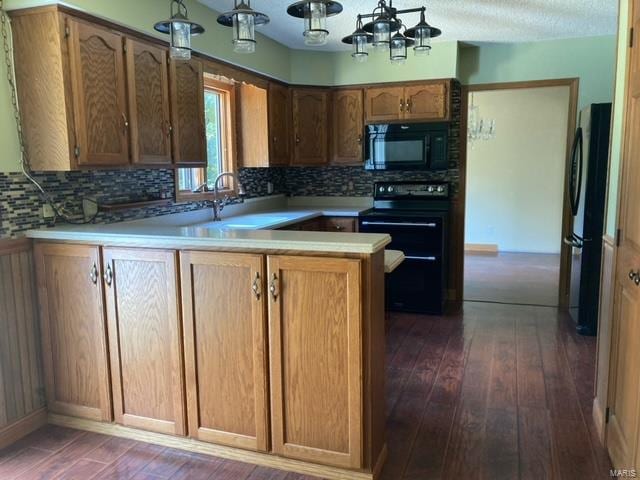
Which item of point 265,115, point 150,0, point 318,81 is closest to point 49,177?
point 150,0

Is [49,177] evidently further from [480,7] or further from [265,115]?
[480,7]

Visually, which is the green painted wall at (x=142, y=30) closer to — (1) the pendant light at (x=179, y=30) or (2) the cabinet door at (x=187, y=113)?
(2) the cabinet door at (x=187, y=113)

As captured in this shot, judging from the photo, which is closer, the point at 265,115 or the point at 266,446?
the point at 266,446

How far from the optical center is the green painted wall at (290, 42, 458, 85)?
4383mm

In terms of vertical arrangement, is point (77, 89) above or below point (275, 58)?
below

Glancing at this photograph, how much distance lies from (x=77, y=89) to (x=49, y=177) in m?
0.51

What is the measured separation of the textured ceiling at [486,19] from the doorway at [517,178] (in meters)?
2.51

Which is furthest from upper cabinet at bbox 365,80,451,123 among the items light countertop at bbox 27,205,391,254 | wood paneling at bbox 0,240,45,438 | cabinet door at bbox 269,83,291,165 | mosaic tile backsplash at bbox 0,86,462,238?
wood paneling at bbox 0,240,45,438

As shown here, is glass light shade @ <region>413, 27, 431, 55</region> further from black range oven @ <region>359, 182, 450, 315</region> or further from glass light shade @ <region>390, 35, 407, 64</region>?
black range oven @ <region>359, 182, 450, 315</region>

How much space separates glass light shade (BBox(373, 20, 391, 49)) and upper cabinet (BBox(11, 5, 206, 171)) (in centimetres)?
126

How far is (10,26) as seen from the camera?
2.43 metres

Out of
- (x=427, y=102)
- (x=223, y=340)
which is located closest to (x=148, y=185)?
(x=223, y=340)

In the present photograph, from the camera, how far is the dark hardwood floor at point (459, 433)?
2.20 m

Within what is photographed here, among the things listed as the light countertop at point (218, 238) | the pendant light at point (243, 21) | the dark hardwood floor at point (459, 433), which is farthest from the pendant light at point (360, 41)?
the dark hardwood floor at point (459, 433)
